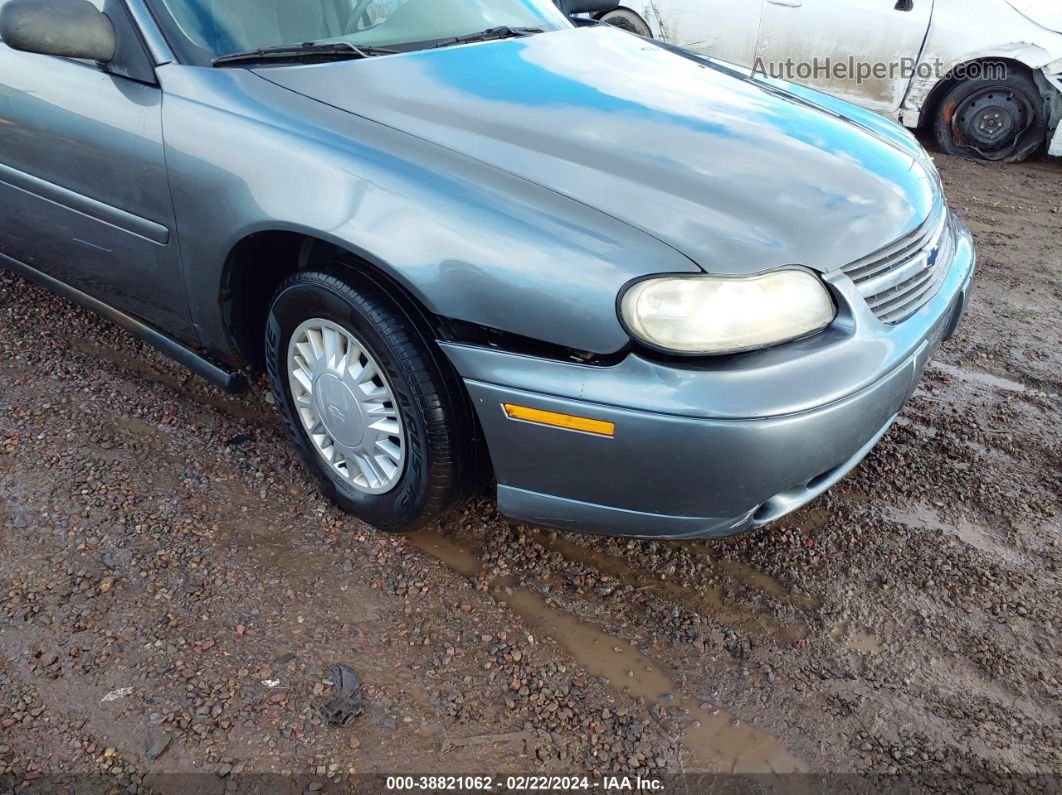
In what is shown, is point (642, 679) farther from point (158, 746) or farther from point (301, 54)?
point (301, 54)

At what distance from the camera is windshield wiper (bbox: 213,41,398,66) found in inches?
86.3

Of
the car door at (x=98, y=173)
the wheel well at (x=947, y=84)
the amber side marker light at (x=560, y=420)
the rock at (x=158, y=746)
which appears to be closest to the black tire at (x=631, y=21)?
the wheel well at (x=947, y=84)

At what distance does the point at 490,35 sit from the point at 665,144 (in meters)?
0.89

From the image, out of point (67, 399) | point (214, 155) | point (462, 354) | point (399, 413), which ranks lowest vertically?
point (67, 399)

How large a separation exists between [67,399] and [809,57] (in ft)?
18.1

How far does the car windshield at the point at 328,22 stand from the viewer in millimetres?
2232

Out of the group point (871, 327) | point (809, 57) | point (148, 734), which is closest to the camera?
point (148, 734)

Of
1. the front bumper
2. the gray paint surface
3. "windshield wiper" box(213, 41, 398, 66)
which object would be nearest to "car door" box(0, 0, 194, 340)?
the gray paint surface

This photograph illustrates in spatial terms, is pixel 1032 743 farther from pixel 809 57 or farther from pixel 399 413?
pixel 809 57

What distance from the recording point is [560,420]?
1.77 m

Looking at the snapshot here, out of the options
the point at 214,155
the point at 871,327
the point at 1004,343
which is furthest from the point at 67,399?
the point at 1004,343

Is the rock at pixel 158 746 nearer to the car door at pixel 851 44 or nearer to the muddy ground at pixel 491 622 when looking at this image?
the muddy ground at pixel 491 622

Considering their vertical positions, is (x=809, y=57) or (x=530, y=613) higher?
(x=809, y=57)

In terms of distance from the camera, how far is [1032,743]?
1.80m
